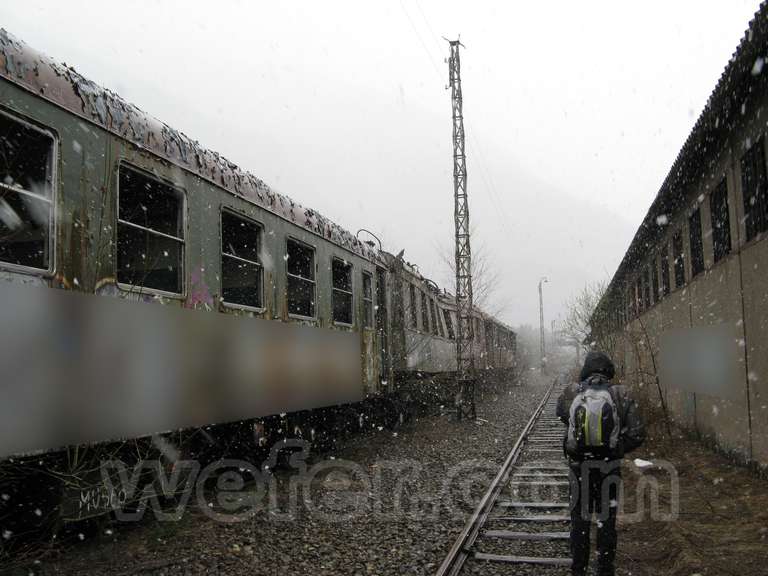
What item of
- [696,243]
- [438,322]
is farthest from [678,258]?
[438,322]

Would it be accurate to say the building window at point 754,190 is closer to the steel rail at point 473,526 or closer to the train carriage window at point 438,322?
the steel rail at point 473,526

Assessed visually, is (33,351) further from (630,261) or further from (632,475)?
(630,261)

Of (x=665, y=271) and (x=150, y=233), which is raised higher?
(x=665, y=271)

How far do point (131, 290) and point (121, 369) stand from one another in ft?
2.06

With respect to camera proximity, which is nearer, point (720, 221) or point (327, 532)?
point (327, 532)

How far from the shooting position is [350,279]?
9672mm

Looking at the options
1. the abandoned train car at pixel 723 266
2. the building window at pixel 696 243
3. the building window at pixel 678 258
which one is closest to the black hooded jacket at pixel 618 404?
the abandoned train car at pixel 723 266

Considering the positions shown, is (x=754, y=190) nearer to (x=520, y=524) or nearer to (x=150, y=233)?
(x=520, y=524)

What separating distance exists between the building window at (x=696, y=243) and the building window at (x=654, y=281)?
4.14m

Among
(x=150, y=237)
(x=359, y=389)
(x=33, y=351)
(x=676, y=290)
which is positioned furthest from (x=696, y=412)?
(x=33, y=351)

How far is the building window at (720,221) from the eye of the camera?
8.48 meters

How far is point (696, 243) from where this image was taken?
35.1ft

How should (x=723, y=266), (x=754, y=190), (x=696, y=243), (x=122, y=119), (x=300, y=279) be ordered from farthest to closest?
1. (x=696, y=243)
2. (x=723, y=266)
3. (x=300, y=279)
4. (x=754, y=190)
5. (x=122, y=119)

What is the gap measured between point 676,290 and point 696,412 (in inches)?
99.3
